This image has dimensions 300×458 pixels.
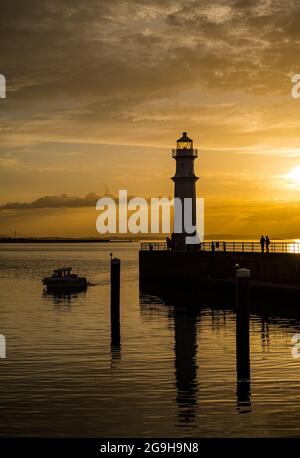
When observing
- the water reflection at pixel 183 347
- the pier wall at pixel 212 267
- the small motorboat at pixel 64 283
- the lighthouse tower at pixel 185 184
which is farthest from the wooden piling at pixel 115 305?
the small motorboat at pixel 64 283

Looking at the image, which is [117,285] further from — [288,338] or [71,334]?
[288,338]

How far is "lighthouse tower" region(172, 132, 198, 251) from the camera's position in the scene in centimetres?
6669

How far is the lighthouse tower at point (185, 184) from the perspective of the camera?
6669 cm

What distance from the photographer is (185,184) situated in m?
66.8

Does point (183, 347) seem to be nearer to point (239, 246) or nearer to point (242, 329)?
point (242, 329)

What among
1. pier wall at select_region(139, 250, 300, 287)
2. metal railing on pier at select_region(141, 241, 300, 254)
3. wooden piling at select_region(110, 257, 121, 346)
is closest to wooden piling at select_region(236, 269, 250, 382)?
wooden piling at select_region(110, 257, 121, 346)

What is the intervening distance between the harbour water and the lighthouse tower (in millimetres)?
23894

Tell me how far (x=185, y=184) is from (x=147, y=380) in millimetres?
43245

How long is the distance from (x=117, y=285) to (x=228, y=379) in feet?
40.9

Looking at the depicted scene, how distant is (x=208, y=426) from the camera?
749 inches

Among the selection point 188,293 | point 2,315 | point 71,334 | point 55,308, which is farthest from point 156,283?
point 71,334

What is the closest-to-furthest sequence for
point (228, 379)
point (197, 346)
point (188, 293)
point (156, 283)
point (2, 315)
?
point (228, 379), point (197, 346), point (2, 315), point (188, 293), point (156, 283)

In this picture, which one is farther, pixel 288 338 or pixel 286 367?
pixel 288 338

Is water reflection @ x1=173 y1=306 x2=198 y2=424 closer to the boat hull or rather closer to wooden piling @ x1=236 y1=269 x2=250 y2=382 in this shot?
wooden piling @ x1=236 y1=269 x2=250 y2=382
